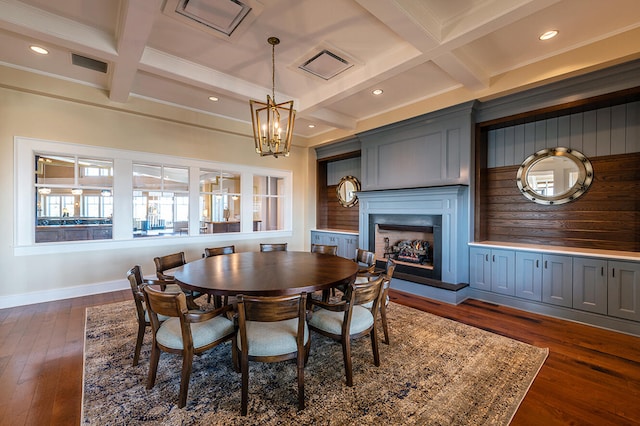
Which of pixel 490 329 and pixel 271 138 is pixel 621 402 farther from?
pixel 271 138

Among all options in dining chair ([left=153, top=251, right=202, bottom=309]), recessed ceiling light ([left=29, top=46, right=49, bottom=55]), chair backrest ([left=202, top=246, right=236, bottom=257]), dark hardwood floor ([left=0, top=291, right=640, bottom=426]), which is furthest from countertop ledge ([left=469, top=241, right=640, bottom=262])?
recessed ceiling light ([left=29, top=46, right=49, bottom=55])

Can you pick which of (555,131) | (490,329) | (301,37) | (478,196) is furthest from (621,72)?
(301,37)

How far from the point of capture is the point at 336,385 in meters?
2.10

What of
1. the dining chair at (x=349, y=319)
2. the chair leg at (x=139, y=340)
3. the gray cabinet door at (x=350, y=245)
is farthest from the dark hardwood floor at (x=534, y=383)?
the gray cabinet door at (x=350, y=245)

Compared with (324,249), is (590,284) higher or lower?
lower

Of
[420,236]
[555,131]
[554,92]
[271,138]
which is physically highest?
[554,92]

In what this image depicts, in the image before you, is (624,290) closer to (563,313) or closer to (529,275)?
(563,313)

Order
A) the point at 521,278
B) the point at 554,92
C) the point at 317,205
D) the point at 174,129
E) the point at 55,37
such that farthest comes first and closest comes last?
1. the point at 317,205
2. the point at 174,129
3. the point at 521,278
4. the point at 554,92
5. the point at 55,37

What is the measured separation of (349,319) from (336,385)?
20.1 inches

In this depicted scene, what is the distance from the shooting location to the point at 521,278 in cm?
370

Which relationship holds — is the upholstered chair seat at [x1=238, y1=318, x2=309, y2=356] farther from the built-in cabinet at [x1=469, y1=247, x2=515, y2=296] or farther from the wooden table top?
the built-in cabinet at [x1=469, y1=247, x2=515, y2=296]

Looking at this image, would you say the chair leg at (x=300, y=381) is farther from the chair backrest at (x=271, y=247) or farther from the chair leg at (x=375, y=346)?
the chair backrest at (x=271, y=247)

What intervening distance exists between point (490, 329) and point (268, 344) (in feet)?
8.64

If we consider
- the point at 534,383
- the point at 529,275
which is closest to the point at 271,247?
the point at 534,383
